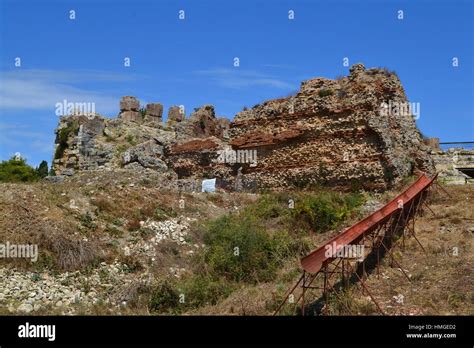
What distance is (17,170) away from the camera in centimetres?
3912

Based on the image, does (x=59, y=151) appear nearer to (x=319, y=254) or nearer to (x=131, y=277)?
(x=131, y=277)

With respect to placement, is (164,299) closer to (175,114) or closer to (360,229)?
(360,229)

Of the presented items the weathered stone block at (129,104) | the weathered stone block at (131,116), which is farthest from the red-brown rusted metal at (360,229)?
the weathered stone block at (129,104)

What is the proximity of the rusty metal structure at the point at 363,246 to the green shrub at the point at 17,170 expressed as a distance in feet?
93.6

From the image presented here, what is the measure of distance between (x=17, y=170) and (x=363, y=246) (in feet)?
107

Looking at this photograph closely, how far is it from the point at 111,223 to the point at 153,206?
77.1 inches

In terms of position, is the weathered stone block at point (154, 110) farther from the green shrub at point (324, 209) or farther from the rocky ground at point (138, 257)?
the green shrub at point (324, 209)

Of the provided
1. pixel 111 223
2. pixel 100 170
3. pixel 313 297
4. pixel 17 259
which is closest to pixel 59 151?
pixel 100 170

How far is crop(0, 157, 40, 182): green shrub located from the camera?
1478 inches

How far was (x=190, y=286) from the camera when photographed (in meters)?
13.1

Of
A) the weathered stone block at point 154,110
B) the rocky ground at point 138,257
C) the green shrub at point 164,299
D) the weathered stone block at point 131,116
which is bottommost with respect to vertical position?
the green shrub at point 164,299

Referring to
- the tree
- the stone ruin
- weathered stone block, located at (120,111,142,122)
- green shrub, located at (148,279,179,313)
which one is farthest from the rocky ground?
the tree

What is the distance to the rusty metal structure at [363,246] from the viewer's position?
10656 millimetres
